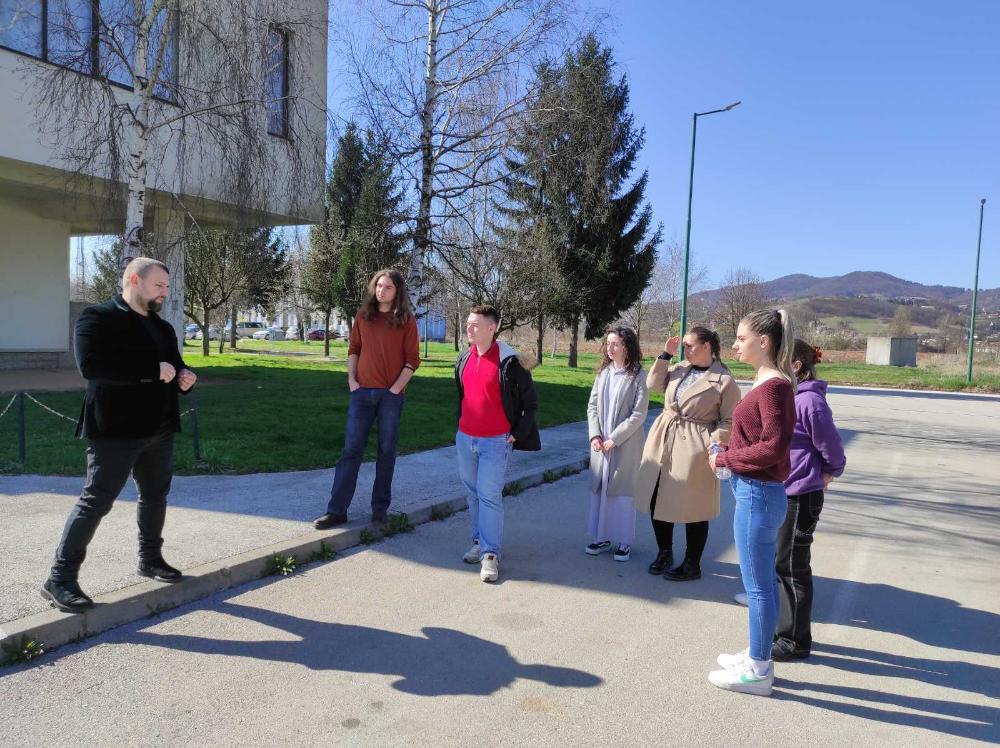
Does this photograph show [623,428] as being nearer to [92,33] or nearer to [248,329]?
[92,33]

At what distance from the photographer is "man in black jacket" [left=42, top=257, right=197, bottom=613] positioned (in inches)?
147

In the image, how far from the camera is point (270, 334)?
69.4 meters

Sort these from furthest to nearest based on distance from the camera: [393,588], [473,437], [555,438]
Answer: [555,438], [473,437], [393,588]

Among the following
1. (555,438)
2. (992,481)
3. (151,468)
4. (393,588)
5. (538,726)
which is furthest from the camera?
(555,438)

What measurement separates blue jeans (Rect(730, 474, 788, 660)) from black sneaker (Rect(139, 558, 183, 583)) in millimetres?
3274

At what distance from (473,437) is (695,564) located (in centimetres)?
183

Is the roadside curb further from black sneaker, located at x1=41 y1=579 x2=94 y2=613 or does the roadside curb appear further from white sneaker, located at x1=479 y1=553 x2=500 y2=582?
white sneaker, located at x1=479 y1=553 x2=500 y2=582

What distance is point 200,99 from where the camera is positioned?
10148 millimetres

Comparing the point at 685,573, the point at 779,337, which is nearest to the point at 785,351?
the point at 779,337

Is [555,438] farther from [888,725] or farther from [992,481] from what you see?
[888,725]

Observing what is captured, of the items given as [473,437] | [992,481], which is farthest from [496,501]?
[992,481]

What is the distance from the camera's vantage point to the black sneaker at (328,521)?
556cm

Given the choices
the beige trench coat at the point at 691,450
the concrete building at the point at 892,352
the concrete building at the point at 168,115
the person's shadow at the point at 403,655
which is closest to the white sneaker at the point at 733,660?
the person's shadow at the point at 403,655

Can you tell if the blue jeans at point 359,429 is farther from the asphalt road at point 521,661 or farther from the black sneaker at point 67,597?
the black sneaker at point 67,597
